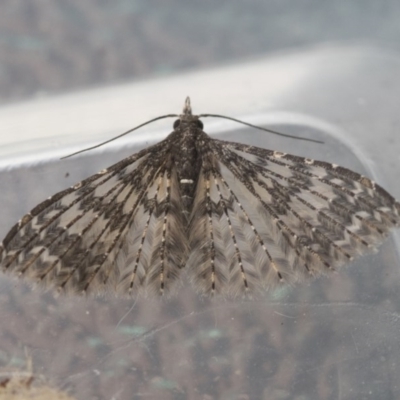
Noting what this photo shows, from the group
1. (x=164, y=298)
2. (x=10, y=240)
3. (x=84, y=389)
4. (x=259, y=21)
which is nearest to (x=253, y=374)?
(x=164, y=298)

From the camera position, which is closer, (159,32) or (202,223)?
(202,223)

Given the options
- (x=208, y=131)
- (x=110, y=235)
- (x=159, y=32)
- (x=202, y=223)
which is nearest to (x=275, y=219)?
(x=202, y=223)

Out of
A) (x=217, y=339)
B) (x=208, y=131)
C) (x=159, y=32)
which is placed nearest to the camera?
(x=217, y=339)

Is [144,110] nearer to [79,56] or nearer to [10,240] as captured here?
[79,56]

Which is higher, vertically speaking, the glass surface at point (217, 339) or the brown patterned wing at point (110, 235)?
the brown patterned wing at point (110, 235)

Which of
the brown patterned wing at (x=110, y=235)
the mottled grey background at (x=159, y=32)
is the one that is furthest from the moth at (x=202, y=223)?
the mottled grey background at (x=159, y=32)

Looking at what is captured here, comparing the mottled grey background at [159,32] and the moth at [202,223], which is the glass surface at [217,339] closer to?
the moth at [202,223]

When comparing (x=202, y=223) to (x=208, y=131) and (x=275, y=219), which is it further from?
(x=208, y=131)
